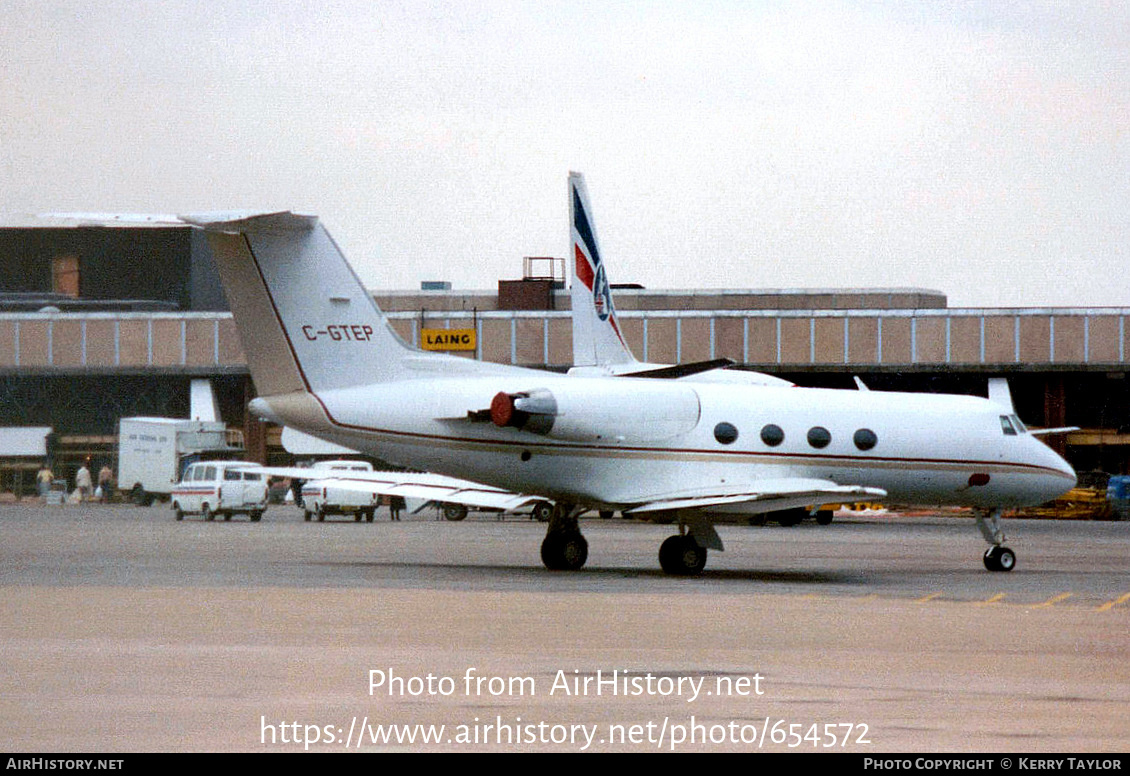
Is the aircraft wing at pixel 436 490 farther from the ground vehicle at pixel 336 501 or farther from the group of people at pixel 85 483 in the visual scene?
the group of people at pixel 85 483

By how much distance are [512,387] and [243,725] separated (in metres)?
16.6

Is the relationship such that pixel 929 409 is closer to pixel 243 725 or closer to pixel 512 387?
pixel 512 387

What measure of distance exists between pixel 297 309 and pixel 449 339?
143 feet

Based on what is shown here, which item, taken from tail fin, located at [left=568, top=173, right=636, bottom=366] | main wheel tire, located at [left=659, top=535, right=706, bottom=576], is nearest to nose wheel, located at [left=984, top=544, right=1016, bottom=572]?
main wheel tire, located at [left=659, top=535, right=706, bottom=576]

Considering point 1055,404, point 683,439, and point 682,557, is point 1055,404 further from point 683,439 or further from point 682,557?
point 682,557

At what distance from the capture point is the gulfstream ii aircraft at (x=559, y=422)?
27.5 m

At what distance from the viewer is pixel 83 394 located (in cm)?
8338

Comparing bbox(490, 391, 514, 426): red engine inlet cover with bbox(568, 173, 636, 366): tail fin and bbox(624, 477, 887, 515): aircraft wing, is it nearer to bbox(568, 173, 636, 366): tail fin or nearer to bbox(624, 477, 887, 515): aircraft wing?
bbox(624, 477, 887, 515): aircraft wing

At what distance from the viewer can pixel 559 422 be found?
27.8 m

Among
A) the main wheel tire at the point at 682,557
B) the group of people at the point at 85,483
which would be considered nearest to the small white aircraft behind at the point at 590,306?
the main wheel tire at the point at 682,557

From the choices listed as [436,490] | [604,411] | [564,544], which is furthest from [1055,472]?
[436,490]

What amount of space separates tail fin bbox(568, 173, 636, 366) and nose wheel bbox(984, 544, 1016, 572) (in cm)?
1525
